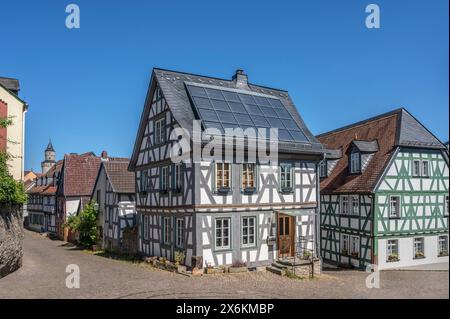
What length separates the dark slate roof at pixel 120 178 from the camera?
1143 inches

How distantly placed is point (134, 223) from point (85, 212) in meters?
4.55

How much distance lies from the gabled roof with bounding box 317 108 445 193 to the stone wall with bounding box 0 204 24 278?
59.7ft

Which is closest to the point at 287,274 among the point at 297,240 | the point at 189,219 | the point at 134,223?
the point at 297,240

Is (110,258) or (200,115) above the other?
(200,115)

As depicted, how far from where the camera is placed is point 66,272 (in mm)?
18906

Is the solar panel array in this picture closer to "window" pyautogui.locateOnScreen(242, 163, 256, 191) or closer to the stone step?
"window" pyautogui.locateOnScreen(242, 163, 256, 191)

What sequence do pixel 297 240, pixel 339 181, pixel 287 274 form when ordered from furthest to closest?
pixel 339 181 < pixel 297 240 < pixel 287 274

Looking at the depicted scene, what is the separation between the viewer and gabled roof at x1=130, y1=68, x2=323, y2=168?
1975 cm

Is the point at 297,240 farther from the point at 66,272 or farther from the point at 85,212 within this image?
the point at 85,212

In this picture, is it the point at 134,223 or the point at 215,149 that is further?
the point at 134,223

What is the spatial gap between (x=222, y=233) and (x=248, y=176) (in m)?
2.99

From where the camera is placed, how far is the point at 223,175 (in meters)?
19.0

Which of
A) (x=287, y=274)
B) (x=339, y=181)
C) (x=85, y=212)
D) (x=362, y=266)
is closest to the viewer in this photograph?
(x=287, y=274)
